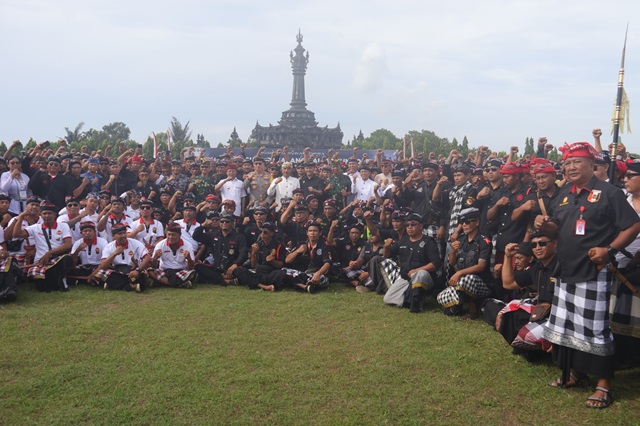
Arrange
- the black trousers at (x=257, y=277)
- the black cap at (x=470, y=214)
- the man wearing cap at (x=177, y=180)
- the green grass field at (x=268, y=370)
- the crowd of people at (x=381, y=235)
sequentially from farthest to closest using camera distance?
the man wearing cap at (x=177, y=180), the black trousers at (x=257, y=277), the black cap at (x=470, y=214), the crowd of people at (x=381, y=235), the green grass field at (x=268, y=370)

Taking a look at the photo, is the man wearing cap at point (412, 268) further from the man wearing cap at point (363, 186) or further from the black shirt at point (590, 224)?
the man wearing cap at point (363, 186)

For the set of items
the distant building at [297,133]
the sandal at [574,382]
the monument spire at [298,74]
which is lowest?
the sandal at [574,382]

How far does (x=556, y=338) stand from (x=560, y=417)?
28.7 inches

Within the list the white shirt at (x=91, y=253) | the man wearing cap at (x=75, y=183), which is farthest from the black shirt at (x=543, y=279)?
the man wearing cap at (x=75, y=183)

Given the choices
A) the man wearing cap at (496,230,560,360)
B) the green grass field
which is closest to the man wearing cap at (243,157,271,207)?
the green grass field

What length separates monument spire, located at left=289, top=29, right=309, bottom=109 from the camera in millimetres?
78188

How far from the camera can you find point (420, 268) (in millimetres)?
8070

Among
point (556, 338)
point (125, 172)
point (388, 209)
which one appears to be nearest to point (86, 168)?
point (125, 172)

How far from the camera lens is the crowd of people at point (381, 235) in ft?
16.0

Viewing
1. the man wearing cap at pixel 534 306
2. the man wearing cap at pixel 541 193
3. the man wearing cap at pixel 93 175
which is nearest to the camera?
the man wearing cap at pixel 534 306

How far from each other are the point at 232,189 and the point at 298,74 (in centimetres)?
7244

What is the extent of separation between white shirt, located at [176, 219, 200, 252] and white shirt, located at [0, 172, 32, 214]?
121 inches

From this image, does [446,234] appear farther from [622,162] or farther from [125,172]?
[125,172]

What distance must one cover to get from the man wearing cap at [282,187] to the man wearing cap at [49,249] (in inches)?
157
